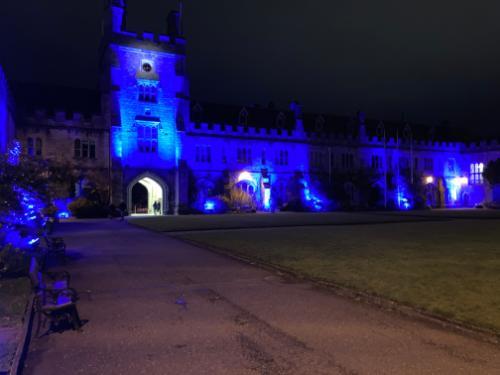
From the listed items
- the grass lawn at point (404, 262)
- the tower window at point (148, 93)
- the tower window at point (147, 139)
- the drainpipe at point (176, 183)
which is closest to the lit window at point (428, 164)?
the drainpipe at point (176, 183)

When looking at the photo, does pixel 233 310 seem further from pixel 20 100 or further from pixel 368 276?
pixel 20 100

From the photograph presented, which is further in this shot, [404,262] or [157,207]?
[157,207]

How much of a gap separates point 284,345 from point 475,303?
3.62 m

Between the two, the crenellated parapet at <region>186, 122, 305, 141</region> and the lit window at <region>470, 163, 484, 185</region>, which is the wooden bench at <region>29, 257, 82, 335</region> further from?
the lit window at <region>470, 163, 484, 185</region>

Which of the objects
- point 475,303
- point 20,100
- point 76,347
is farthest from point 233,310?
point 20,100

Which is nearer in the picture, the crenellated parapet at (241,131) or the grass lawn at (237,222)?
the grass lawn at (237,222)

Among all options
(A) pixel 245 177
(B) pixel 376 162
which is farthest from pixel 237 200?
(B) pixel 376 162

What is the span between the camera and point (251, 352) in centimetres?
547

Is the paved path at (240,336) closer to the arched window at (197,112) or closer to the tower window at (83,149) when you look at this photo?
the tower window at (83,149)

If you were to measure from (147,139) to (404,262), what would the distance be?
3242cm

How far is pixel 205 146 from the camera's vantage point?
44.0 metres

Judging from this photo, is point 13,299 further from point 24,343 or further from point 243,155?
point 243,155

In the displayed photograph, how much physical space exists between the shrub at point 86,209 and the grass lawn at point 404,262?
1851 cm

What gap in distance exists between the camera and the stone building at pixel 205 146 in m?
38.8
